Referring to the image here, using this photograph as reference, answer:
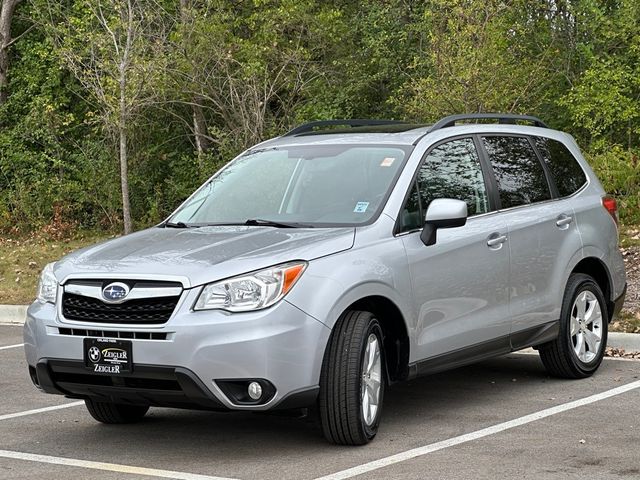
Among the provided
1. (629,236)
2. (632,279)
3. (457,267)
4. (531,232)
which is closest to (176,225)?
(457,267)

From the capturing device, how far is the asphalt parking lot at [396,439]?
6.34m

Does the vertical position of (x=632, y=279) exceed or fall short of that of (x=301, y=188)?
it falls short

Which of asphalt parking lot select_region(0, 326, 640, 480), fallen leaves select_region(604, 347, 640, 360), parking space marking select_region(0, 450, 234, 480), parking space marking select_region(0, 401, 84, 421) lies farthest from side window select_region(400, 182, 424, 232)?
fallen leaves select_region(604, 347, 640, 360)

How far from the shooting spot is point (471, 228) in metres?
7.77

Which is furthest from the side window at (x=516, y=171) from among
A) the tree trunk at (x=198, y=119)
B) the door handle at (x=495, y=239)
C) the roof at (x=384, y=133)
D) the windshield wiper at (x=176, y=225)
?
the tree trunk at (x=198, y=119)

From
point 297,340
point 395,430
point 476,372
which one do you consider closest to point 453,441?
point 395,430

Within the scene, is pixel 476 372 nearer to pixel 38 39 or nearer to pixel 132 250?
pixel 132 250

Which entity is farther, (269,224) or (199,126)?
(199,126)

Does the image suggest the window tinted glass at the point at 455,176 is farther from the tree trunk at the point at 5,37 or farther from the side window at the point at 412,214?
the tree trunk at the point at 5,37

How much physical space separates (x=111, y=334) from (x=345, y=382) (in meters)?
Answer: 1.26

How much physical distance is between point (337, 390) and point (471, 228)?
173cm

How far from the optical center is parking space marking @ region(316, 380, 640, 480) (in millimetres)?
6273

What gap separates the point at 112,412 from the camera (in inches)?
304

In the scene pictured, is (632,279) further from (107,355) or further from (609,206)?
(107,355)
